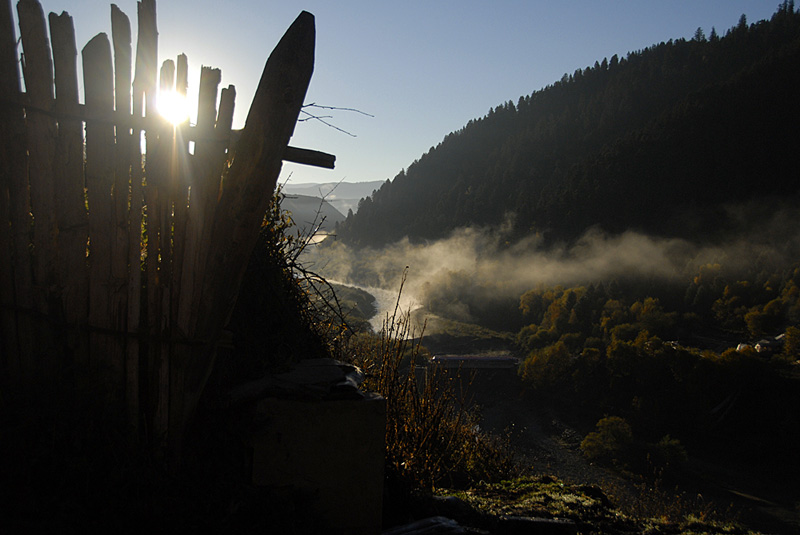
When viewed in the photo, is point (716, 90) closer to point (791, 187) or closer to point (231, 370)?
point (791, 187)

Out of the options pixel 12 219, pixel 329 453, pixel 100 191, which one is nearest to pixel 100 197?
pixel 100 191

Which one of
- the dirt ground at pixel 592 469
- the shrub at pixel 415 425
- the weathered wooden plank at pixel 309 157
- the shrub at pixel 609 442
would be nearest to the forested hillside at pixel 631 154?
the dirt ground at pixel 592 469

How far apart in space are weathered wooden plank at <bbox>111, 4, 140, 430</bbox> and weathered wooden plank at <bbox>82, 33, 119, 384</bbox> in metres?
0.03

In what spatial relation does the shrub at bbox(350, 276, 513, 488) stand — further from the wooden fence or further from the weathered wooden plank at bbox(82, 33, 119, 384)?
the weathered wooden plank at bbox(82, 33, 119, 384)

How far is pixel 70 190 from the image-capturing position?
2.38 meters

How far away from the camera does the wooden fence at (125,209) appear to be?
91.4 inches

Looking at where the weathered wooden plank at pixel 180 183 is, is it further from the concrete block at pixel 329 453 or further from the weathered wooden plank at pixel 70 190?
the concrete block at pixel 329 453

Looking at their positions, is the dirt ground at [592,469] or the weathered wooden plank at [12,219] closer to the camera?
the weathered wooden plank at [12,219]

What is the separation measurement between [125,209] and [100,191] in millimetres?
135

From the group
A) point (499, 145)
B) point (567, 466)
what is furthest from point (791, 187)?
point (567, 466)

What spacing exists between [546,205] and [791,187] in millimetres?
45085

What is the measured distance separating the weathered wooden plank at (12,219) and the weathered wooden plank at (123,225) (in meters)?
0.42

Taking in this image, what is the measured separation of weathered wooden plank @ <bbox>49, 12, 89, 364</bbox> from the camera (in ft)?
7.57

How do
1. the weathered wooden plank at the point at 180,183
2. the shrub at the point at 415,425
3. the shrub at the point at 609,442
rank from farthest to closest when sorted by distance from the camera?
1. the shrub at the point at 609,442
2. the shrub at the point at 415,425
3. the weathered wooden plank at the point at 180,183
